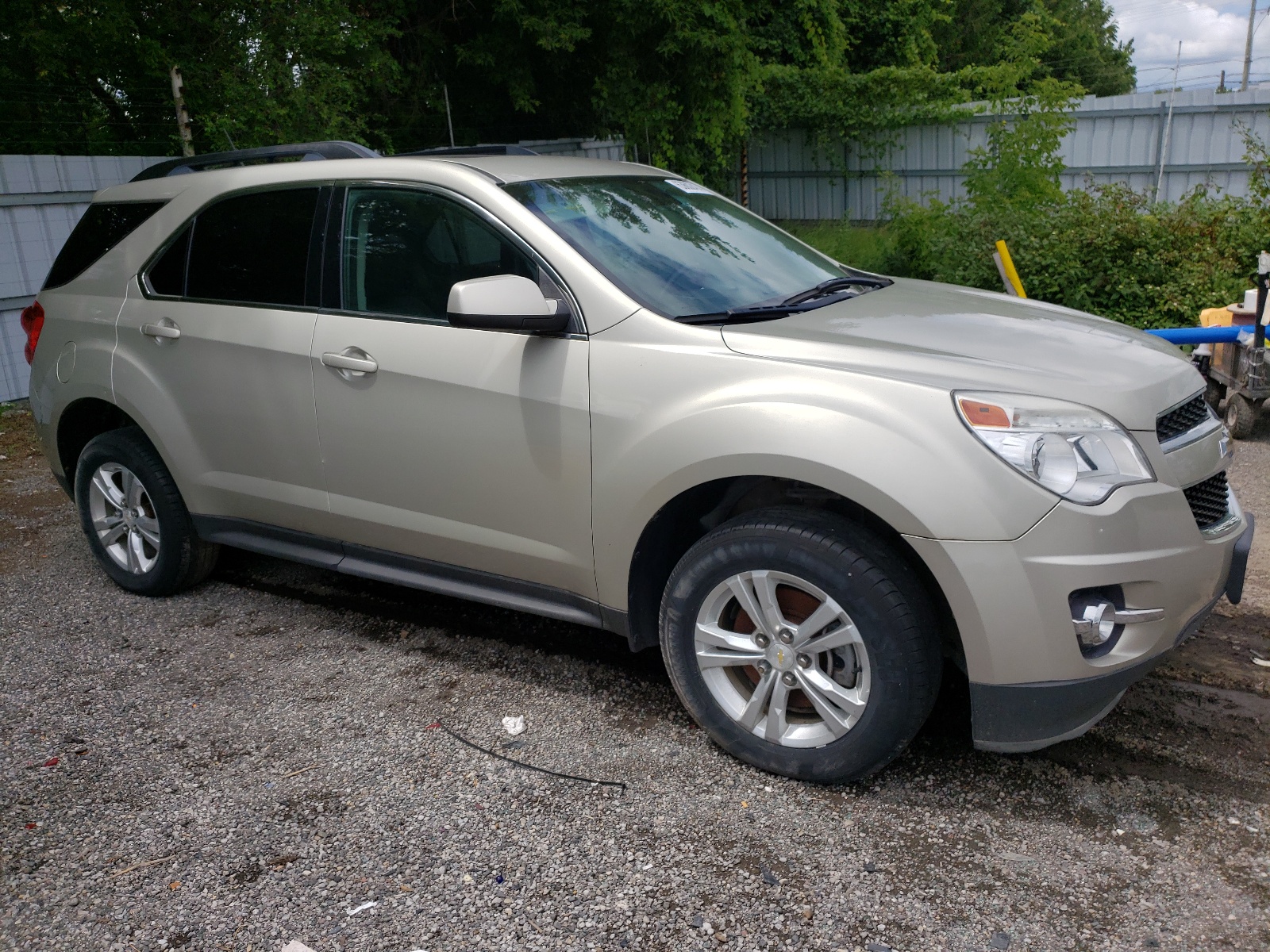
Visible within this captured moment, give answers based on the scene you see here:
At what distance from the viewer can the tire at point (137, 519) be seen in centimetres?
461

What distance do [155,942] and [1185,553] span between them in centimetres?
282

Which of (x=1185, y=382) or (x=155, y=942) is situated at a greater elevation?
(x=1185, y=382)

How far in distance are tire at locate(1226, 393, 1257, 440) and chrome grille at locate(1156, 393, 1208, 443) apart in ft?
12.2

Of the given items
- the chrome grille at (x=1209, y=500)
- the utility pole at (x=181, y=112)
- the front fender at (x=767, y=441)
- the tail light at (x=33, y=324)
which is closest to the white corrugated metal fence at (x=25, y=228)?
the utility pole at (x=181, y=112)

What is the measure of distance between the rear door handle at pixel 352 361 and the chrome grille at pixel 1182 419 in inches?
98.6

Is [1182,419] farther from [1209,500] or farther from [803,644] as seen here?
[803,644]

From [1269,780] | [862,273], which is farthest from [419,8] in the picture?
[1269,780]

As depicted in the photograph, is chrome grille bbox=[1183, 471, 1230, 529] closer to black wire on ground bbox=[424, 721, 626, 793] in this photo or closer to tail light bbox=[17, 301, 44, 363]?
black wire on ground bbox=[424, 721, 626, 793]

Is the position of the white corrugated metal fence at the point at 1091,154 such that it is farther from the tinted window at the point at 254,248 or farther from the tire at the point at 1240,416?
the tinted window at the point at 254,248

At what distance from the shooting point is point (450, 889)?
278 centimetres

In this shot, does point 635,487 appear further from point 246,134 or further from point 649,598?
point 246,134

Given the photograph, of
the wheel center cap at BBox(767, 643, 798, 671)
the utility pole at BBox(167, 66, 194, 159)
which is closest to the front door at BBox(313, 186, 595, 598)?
the wheel center cap at BBox(767, 643, 798, 671)

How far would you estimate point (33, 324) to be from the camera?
16.2ft

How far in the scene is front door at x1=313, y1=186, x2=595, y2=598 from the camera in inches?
135
